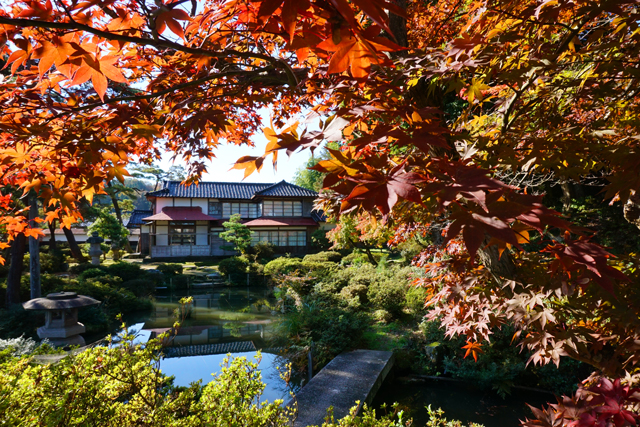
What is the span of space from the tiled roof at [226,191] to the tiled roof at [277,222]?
1769 millimetres

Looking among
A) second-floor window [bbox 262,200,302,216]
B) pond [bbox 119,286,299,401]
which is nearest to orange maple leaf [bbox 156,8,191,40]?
pond [bbox 119,286,299,401]

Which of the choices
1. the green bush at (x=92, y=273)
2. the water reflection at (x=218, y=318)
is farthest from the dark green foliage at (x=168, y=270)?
the green bush at (x=92, y=273)

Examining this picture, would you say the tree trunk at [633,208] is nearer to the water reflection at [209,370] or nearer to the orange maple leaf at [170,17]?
the orange maple leaf at [170,17]

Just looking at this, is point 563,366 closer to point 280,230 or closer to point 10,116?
point 10,116

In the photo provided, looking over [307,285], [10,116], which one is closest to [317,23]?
[10,116]

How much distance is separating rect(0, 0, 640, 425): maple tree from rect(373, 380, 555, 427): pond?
9.42 feet

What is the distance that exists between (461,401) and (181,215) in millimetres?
21935

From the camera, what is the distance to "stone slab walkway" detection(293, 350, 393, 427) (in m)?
4.05

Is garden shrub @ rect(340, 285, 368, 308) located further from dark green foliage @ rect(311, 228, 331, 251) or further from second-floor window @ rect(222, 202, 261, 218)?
second-floor window @ rect(222, 202, 261, 218)

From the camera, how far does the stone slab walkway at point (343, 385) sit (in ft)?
13.3

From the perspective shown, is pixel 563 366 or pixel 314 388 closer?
pixel 314 388

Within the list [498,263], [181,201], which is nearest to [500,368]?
[498,263]

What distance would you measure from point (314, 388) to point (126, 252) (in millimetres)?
25057

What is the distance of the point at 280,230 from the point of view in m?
25.2
